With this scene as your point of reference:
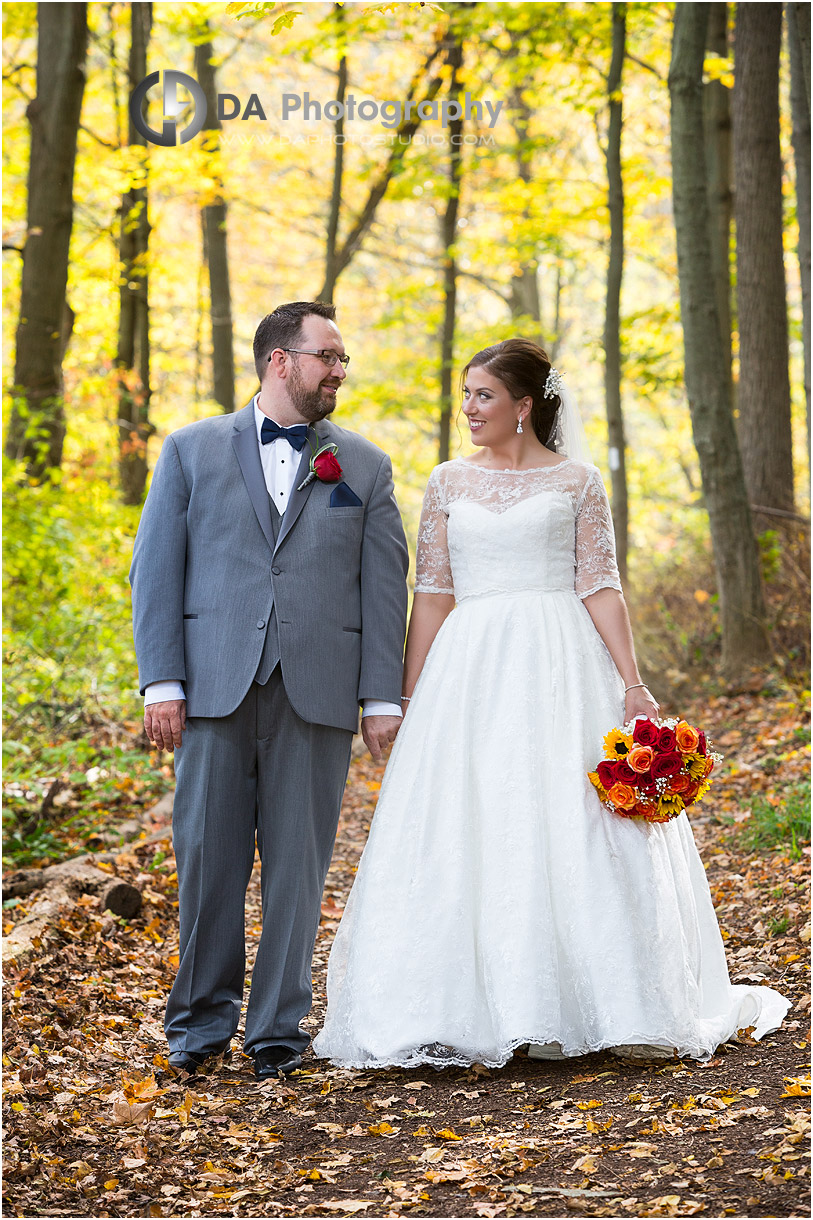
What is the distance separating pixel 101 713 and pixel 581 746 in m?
4.86

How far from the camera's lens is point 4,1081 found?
3.35 meters

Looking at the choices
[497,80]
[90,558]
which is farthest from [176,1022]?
[497,80]

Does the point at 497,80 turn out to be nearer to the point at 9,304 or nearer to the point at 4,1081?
the point at 9,304

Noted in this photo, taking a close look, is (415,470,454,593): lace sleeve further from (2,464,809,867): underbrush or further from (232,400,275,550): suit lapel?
(2,464,809,867): underbrush

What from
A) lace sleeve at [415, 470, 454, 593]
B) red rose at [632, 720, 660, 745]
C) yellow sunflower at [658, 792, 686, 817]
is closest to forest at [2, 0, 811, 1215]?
yellow sunflower at [658, 792, 686, 817]

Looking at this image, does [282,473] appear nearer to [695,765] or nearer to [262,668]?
[262,668]

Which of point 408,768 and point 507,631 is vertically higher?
point 507,631

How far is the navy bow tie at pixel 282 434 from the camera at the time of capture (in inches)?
149

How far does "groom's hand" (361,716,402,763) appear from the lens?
3760mm

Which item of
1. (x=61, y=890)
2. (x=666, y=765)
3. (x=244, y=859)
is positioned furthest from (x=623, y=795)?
(x=61, y=890)

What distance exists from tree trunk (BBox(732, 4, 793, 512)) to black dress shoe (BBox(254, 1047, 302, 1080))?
7.32 meters

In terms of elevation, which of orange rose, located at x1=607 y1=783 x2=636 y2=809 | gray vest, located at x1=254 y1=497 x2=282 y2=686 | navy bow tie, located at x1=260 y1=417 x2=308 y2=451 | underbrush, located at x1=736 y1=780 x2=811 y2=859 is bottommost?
underbrush, located at x1=736 y1=780 x2=811 y2=859

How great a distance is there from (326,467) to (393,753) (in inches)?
38.8

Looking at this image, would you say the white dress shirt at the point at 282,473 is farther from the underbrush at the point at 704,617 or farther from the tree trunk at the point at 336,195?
the tree trunk at the point at 336,195
